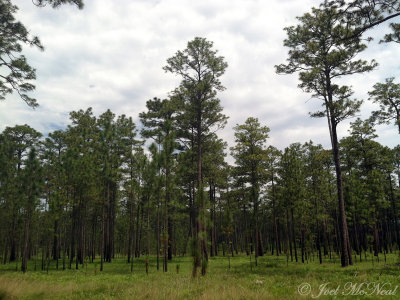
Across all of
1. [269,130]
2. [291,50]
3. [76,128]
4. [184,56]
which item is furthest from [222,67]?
[76,128]

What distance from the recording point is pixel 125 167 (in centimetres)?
3356

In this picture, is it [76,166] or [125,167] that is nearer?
[76,166]

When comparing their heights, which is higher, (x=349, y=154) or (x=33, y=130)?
→ (x=33, y=130)

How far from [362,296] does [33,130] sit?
39.3 m

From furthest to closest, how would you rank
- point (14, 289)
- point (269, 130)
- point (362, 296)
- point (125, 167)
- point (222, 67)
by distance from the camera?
point (125, 167), point (269, 130), point (222, 67), point (14, 289), point (362, 296)

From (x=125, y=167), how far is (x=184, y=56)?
59.1 ft

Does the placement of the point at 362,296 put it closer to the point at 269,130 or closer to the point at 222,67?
the point at 222,67

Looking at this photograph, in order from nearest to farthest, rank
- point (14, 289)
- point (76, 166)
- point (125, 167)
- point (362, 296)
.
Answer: point (362, 296) < point (14, 289) < point (76, 166) < point (125, 167)

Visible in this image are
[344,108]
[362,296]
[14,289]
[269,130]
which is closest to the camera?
[362,296]

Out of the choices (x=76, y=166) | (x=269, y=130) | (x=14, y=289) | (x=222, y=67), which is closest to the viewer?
(x=14, y=289)

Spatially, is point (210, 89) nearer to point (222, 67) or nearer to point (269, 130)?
point (222, 67)

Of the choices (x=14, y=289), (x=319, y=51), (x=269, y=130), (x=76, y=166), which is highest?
(x=319, y=51)

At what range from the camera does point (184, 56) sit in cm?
2197

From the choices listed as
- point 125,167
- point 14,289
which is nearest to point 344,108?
point 14,289
